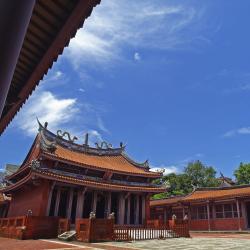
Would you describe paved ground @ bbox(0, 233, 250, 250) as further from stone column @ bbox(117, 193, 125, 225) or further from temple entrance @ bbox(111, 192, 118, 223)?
temple entrance @ bbox(111, 192, 118, 223)

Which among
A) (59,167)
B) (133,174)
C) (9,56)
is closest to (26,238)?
(59,167)

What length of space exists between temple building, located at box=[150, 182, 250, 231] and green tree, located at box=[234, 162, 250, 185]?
58.7ft

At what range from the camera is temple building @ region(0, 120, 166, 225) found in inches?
803

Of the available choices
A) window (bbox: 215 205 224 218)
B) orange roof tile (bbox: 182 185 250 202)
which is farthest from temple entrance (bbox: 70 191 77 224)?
window (bbox: 215 205 224 218)

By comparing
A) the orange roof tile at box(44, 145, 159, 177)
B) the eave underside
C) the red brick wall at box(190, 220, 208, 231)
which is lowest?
the red brick wall at box(190, 220, 208, 231)

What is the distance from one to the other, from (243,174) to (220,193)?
21.7 metres

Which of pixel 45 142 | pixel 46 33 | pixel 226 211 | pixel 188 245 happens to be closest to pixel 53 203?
pixel 45 142

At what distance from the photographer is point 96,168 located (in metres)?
23.8

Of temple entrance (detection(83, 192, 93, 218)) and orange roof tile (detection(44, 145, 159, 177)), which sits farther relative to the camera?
orange roof tile (detection(44, 145, 159, 177))

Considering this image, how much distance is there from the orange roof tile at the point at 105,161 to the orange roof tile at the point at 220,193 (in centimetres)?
593

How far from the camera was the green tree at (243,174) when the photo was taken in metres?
47.5

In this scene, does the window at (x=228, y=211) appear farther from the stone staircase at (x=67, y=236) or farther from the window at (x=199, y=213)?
the stone staircase at (x=67, y=236)

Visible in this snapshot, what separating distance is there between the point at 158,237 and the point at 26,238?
8076mm

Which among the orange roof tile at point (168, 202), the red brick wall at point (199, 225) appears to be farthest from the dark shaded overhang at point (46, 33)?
the orange roof tile at point (168, 202)
